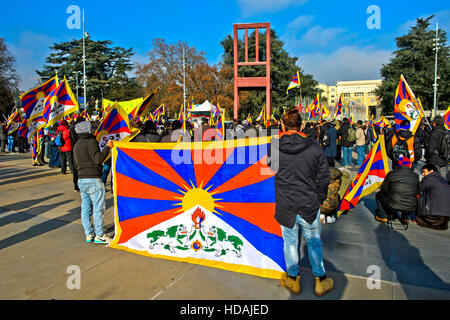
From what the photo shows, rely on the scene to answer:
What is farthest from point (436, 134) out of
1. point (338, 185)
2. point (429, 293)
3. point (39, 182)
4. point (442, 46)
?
point (442, 46)

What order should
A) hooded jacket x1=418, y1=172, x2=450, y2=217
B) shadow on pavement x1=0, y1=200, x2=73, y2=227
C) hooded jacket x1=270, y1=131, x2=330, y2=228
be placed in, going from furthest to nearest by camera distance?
1. shadow on pavement x1=0, y1=200, x2=73, y2=227
2. hooded jacket x1=418, y1=172, x2=450, y2=217
3. hooded jacket x1=270, y1=131, x2=330, y2=228

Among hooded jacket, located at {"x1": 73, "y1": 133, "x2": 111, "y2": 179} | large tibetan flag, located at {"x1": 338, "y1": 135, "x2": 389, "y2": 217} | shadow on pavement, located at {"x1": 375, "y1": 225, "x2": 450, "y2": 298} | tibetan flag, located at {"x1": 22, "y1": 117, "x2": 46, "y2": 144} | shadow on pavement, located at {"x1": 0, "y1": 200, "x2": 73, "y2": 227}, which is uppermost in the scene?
tibetan flag, located at {"x1": 22, "y1": 117, "x2": 46, "y2": 144}

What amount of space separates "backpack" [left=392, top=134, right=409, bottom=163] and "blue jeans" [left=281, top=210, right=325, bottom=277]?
3171 millimetres

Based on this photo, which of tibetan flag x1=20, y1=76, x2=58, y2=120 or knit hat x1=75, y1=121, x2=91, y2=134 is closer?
knit hat x1=75, y1=121, x2=91, y2=134

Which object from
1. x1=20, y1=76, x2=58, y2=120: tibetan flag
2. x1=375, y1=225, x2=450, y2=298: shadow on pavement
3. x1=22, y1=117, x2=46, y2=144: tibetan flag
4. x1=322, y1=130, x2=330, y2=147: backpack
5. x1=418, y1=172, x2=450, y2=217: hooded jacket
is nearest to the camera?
x1=375, y1=225, x2=450, y2=298: shadow on pavement

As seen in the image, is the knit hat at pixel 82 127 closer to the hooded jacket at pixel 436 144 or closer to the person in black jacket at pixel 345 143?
the hooded jacket at pixel 436 144

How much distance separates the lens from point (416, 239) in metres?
4.85

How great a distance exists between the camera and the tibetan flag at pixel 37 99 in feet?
28.4

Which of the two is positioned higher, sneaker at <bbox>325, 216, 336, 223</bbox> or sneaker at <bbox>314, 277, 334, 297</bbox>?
sneaker at <bbox>325, 216, 336, 223</bbox>

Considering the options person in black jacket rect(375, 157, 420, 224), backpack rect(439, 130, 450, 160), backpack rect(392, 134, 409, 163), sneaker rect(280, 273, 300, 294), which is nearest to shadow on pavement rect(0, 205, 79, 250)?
sneaker rect(280, 273, 300, 294)

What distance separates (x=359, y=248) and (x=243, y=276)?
1.93 meters

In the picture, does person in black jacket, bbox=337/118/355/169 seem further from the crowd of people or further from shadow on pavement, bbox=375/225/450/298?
shadow on pavement, bbox=375/225/450/298

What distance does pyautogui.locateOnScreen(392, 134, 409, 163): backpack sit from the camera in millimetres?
5534
